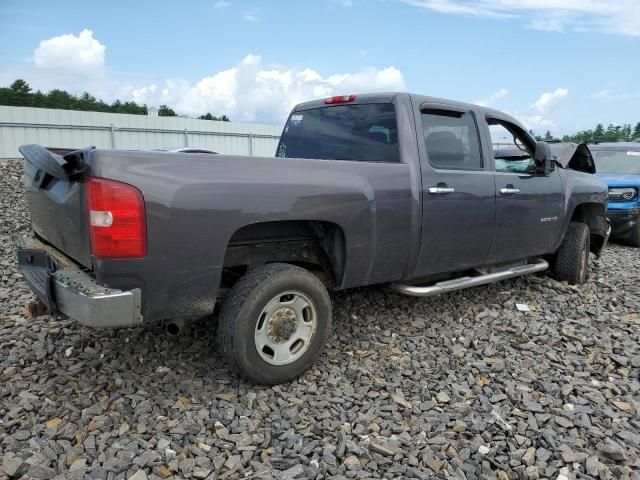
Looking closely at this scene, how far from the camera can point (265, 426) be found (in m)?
2.79

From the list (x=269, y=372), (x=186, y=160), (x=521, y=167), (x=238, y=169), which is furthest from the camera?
(x=521, y=167)

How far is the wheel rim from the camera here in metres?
3.06

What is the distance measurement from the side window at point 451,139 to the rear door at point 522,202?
9.3 inches

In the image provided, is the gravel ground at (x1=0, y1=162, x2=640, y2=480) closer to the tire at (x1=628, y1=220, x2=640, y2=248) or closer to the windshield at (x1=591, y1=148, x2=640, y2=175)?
the tire at (x1=628, y1=220, x2=640, y2=248)

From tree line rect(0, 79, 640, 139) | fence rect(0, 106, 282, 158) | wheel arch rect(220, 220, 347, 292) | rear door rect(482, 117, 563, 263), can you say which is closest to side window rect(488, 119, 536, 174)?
rear door rect(482, 117, 563, 263)

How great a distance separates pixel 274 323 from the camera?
3098 mm

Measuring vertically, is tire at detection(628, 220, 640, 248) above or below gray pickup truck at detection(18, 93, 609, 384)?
below

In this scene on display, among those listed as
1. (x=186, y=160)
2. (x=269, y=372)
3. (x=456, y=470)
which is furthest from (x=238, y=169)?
(x=456, y=470)

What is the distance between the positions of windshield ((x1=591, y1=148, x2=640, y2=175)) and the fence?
9699 millimetres

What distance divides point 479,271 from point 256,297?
251cm

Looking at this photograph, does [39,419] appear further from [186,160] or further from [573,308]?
[573,308]

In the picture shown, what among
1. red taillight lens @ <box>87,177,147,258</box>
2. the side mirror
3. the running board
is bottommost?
the running board

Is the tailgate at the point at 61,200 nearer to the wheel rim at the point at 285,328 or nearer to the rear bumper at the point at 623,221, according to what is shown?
the wheel rim at the point at 285,328

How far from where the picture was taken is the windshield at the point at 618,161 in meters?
9.85
